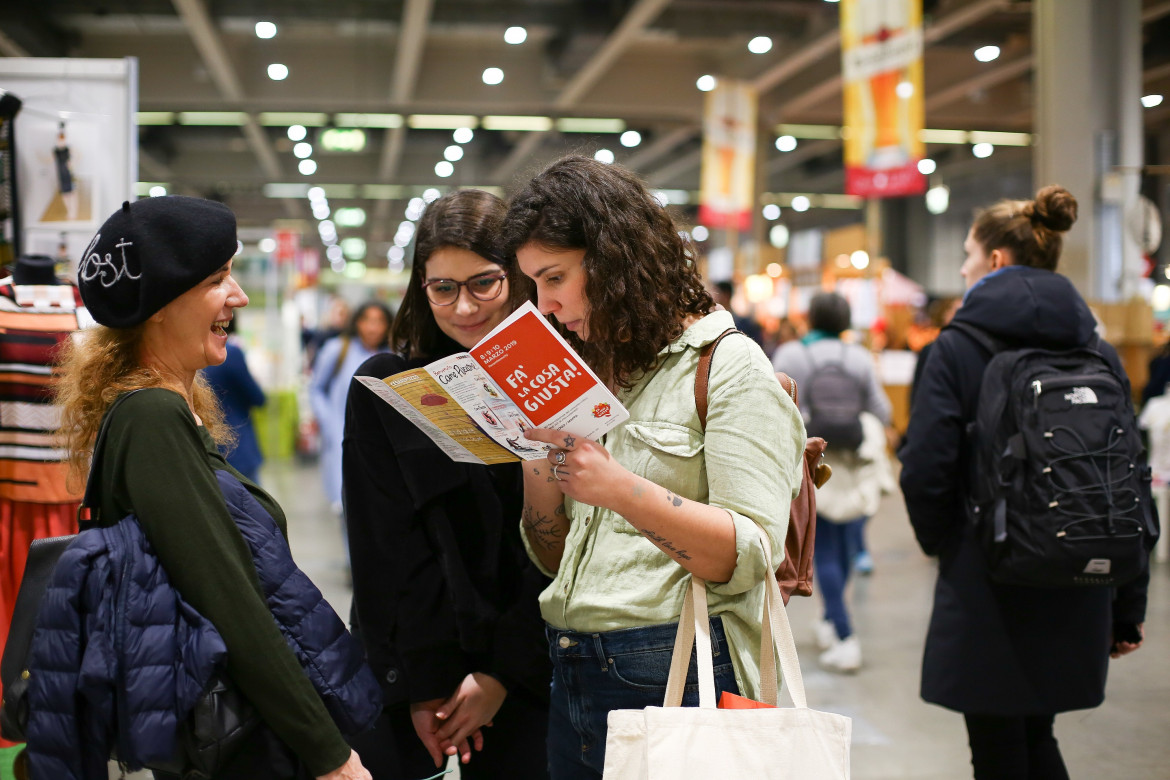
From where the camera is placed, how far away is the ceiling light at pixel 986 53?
12625 mm

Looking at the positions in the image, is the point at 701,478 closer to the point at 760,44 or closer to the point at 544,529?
the point at 544,529

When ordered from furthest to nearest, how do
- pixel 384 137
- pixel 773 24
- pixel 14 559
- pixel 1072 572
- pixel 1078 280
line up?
pixel 384 137 → pixel 773 24 → pixel 1078 280 → pixel 14 559 → pixel 1072 572

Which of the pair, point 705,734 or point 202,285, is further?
point 202,285

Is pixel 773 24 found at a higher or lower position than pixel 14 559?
higher

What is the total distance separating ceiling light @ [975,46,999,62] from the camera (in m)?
12.6

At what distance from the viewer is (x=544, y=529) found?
174 centimetres

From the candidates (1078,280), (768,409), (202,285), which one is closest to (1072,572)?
(768,409)

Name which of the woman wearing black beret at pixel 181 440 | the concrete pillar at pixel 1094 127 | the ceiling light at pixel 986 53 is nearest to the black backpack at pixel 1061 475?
the woman wearing black beret at pixel 181 440

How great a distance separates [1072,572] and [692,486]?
1.18 m

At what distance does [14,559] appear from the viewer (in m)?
2.78

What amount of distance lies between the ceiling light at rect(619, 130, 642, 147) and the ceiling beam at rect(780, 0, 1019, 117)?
2667mm

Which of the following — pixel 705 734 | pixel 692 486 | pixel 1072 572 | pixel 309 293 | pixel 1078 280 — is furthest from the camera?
pixel 309 293

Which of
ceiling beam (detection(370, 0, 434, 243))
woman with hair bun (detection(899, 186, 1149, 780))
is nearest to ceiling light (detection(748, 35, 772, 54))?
ceiling beam (detection(370, 0, 434, 243))

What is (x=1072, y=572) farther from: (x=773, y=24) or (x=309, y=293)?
(x=309, y=293)
